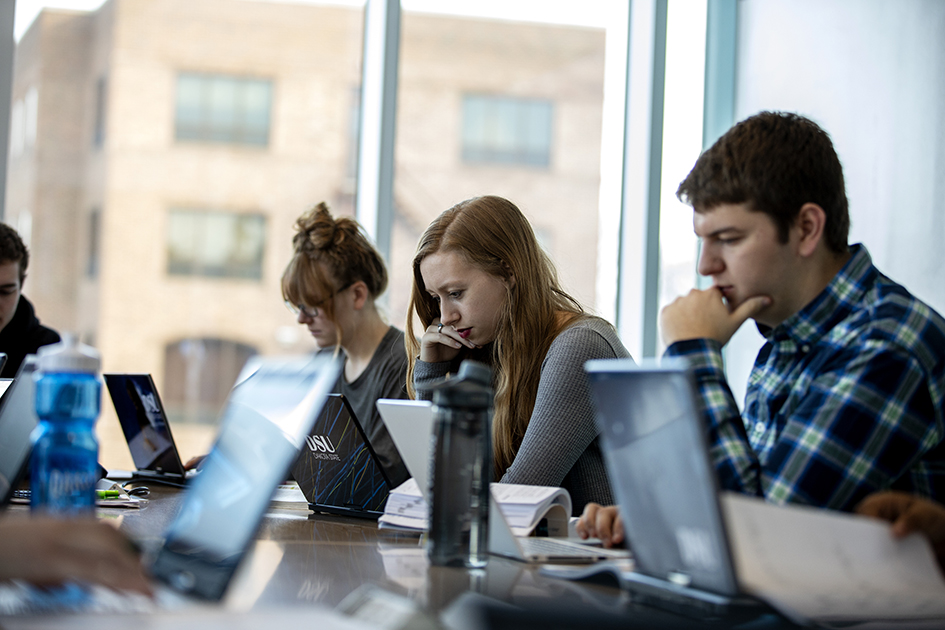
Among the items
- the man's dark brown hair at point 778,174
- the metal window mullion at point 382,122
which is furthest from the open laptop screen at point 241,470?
the metal window mullion at point 382,122

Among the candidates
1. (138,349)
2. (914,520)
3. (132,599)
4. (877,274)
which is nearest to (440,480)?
(132,599)

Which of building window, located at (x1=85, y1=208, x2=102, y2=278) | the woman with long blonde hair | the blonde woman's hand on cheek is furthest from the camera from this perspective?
building window, located at (x1=85, y1=208, x2=102, y2=278)

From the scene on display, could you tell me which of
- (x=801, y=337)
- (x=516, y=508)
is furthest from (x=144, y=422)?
(x=801, y=337)

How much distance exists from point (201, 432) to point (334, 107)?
5.96 ft

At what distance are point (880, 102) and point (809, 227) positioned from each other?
7.07ft

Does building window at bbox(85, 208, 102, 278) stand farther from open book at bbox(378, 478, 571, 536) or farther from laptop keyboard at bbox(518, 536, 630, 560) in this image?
laptop keyboard at bbox(518, 536, 630, 560)

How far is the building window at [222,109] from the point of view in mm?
4949

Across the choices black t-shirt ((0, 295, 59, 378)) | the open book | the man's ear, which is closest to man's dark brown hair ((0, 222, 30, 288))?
black t-shirt ((0, 295, 59, 378))

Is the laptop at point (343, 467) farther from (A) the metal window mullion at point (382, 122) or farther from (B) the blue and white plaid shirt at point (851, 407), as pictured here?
(A) the metal window mullion at point (382, 122)

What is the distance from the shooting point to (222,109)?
534cm

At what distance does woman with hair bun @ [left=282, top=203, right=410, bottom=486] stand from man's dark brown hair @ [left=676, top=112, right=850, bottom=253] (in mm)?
1483

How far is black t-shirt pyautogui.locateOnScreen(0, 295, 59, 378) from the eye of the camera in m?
2.73

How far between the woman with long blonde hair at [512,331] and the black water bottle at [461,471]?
61 centimetres

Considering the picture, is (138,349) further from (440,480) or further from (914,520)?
(914,520)
